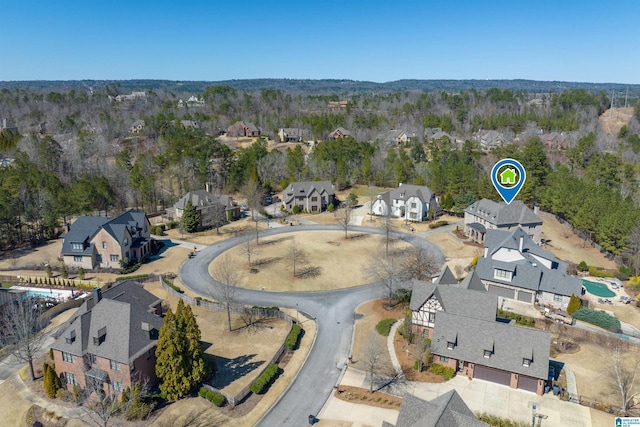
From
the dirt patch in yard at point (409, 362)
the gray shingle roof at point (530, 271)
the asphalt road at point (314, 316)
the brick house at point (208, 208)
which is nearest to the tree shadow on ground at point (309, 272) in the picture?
the asphalt road at point (314, 316)

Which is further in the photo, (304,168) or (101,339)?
(304,168)

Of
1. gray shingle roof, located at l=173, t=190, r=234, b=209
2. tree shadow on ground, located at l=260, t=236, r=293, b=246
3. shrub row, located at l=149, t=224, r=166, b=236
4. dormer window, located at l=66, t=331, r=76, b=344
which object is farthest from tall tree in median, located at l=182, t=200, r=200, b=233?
dormer window, located at l=66, t=331, r=76, b=344

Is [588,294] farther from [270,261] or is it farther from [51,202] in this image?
[51,202]

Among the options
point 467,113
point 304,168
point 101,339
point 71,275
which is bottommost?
point 71,275

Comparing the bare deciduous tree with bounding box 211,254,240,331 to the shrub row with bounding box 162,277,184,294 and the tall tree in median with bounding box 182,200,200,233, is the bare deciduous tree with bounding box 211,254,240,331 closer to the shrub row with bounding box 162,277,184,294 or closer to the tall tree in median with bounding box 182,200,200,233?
the shrub row with bounding box 162,277,184,294

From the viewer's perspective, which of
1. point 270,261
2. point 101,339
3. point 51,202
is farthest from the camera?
point 51,202

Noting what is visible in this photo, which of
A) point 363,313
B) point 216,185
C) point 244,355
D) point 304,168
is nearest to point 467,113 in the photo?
point 304,168
